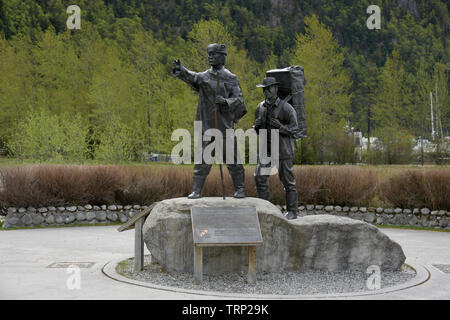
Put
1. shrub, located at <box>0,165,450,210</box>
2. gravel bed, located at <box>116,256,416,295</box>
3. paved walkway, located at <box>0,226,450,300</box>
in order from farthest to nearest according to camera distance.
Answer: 1. shrub, located at <box>0,165,450,210</box>
2. gravel bed, located at <box>116,256,416,295</box>
3. paved walkway, located at <box>0,226,450,300</box>

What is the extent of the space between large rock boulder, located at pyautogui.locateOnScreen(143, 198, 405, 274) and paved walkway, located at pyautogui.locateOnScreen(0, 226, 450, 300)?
0.88 metres

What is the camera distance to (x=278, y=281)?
24.5 ft

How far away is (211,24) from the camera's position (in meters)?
31.6

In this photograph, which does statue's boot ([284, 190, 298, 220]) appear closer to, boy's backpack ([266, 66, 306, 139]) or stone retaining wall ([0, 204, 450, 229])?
boy's backpack ([266, 66, 306, 139])

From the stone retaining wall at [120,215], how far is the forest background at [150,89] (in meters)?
10.9

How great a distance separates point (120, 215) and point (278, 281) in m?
7.87

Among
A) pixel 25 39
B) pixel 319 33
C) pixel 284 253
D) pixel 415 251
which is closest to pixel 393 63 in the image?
pixel 319 33

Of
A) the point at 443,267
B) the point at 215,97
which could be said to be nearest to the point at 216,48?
the point at 215,97

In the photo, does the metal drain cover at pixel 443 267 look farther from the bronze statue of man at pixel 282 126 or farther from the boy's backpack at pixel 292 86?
the boy's backpack at pixel 292 86

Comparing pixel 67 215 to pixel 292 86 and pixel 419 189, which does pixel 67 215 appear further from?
pixel 419 189

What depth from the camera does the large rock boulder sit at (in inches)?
303

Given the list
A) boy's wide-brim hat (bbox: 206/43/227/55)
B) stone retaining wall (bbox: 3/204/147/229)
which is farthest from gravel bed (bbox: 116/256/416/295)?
stone retaining wall (bbox: 3/204/147/229)

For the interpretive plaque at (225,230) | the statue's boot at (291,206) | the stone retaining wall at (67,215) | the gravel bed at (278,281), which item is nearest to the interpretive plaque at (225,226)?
the interpretive plaque at (225,230)

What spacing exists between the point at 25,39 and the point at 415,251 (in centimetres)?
4563
